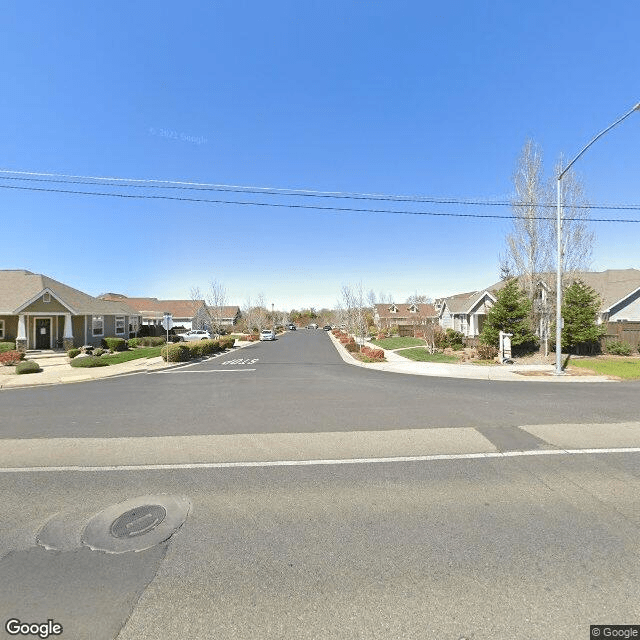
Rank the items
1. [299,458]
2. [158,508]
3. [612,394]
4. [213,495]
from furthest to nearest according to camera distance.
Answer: [612,394], [299,458], [213,495], [158,508]

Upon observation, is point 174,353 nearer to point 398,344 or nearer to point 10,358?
point 10,358

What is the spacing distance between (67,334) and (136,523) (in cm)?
2620

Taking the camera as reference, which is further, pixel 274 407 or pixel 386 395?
pixel 386 395

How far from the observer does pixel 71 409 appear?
8469mm

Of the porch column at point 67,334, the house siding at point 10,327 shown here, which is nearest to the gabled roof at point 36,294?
the porch column at point 67,334

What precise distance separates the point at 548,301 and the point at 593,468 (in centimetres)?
1896

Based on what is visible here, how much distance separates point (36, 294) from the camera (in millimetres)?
23234

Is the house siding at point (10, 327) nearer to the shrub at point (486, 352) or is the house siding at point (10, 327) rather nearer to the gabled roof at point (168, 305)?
the gabled roof at point (168, 305)

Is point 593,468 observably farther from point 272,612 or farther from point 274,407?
point 274,407

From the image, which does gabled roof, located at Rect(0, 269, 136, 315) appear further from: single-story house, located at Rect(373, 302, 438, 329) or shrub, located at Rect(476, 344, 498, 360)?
single-story house, located at Rect(373, 302, 438, 329)

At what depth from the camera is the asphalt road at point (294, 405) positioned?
22.9ft

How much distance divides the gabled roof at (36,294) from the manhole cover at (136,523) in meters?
25.7

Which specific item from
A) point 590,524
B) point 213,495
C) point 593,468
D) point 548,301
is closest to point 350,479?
point 213,495

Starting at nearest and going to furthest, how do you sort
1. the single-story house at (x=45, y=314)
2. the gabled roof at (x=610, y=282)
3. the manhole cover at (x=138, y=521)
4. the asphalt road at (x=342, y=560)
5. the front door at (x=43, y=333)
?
the asphalt road at (x=342, y=560) < the manhole cover at (x=138, y=521) < the gabled roof at (x=610, y=282) < the single-story house at (x=45, y=314) < the front door at (x=43, y=333)
